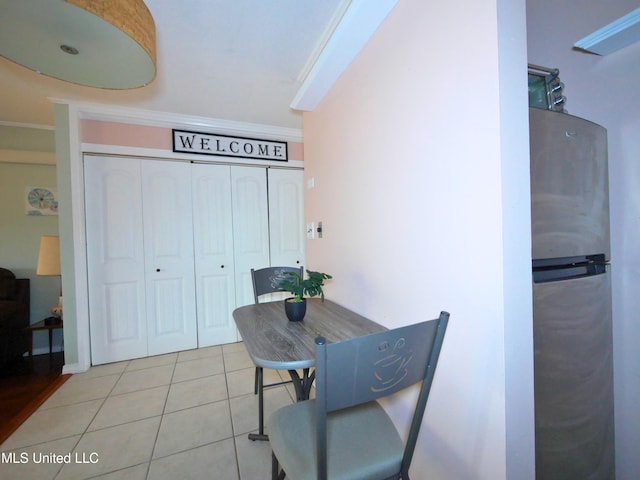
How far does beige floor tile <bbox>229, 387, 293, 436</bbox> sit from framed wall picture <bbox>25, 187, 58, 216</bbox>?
3.19 metres

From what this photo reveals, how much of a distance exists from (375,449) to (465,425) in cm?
34

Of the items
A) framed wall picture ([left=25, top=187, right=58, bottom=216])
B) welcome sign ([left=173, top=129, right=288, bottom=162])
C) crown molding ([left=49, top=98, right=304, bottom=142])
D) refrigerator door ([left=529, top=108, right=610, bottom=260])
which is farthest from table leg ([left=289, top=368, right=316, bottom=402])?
framed wall picture ([left=25, top=187, right=58, bottom=216])

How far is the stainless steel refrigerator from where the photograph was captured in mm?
914

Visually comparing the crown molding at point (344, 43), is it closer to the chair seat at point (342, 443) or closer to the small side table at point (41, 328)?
the chair seat at point (342, 443)

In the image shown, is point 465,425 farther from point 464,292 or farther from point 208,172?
point 208,172

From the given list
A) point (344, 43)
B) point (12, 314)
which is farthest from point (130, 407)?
point (344, 43)

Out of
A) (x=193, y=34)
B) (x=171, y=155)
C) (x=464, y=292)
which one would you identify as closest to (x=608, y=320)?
(x=464, y=292)

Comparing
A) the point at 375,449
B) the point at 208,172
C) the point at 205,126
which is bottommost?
the point at 375,449

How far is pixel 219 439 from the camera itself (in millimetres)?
1589

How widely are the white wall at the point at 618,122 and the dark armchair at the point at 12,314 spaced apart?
4.80 meters

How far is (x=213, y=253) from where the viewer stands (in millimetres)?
2945

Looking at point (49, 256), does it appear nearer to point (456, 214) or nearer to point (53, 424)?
point (53, 424)

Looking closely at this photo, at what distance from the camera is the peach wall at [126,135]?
2.51m

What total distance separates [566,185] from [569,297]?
16.7 inches
